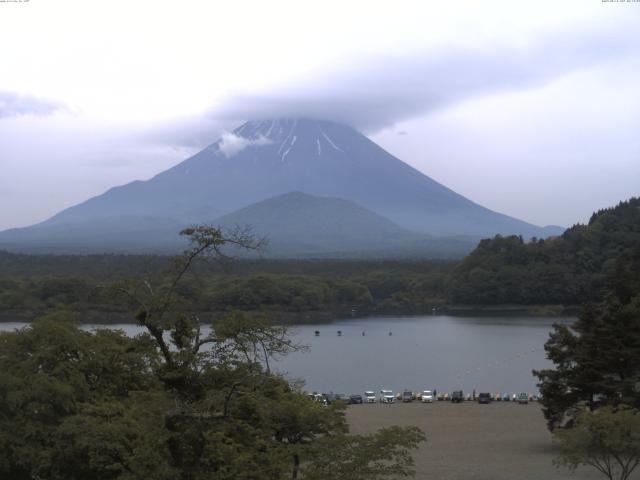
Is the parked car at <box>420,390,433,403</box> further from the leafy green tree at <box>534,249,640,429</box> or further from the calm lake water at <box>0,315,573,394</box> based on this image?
the leafy green tree at <box>534,249,640,429</box>

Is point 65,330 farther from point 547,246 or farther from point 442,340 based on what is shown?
point 547,246

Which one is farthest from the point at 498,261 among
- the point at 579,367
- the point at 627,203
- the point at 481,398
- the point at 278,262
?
the point at 579,367

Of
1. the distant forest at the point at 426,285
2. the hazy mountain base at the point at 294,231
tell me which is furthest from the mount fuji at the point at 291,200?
the distant forest at the point at 426,285

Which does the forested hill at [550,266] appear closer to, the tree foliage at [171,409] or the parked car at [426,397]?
the parked car at [426,397]

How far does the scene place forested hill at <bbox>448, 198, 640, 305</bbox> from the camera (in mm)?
49531

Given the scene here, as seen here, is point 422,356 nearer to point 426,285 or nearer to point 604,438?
point 604,438

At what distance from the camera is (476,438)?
15.4m

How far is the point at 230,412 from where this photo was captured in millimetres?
7004

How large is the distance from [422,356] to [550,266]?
928 inches

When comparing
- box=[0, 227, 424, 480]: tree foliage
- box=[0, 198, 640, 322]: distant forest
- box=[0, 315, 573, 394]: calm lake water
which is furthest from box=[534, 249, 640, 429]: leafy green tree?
box=[0, 198, 640, 322]: distant forest

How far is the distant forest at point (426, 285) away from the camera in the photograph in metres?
45.4

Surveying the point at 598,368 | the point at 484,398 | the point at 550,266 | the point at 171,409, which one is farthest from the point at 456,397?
the point at 550,266

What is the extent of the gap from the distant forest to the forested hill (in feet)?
0.20

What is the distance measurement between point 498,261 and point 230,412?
1926 inches
